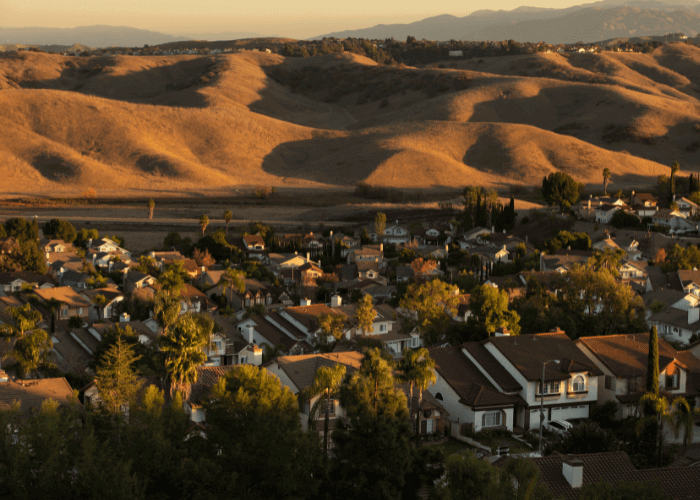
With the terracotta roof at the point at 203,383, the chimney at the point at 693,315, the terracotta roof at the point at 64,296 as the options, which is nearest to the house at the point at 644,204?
the chimney at the point at 693,315

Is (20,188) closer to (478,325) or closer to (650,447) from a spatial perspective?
(478,325)

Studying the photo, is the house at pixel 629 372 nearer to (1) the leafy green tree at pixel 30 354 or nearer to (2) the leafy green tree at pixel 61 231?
(1) the leafy green tree at pixel 30 354

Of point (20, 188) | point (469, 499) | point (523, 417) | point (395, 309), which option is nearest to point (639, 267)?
point (395, 309)

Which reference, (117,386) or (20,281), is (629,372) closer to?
(117,386)

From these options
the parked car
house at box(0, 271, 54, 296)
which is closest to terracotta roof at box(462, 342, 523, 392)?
the parked car

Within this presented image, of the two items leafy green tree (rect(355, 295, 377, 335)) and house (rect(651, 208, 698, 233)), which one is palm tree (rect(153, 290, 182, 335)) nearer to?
leafy green tree (rect(355, 295, 377, 335))

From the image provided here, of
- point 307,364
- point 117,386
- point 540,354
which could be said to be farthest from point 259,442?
point 540,354
